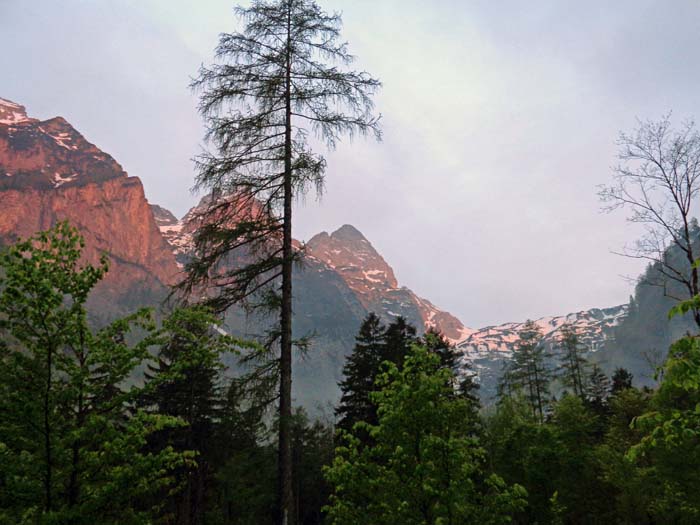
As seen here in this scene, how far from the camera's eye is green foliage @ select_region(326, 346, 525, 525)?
816 centimetres

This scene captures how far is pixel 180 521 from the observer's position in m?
25.1

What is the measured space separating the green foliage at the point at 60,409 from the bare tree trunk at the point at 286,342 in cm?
400

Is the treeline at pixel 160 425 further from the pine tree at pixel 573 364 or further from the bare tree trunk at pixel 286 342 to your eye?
the pine tree at pixel 573 364

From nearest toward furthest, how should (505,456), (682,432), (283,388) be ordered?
(682,432) → (283,388) → (505,456)

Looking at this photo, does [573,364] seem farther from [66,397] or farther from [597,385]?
[66,397]

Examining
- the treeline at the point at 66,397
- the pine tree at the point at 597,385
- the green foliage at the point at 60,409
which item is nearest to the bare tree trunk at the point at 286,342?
the treeline at the point at 66,397

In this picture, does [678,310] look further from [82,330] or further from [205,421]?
[205,421]

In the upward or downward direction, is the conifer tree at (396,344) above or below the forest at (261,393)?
above

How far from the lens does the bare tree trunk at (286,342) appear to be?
9.55m

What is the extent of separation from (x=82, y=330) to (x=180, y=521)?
2432 cm

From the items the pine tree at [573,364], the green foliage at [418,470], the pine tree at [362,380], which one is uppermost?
the pine tree at [573,364]

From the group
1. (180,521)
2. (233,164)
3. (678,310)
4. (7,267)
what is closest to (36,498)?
(7,267)

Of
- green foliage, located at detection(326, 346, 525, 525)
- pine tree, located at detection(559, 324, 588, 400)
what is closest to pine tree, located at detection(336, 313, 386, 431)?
green foliage, located at detection(326, 346, 525, 525)

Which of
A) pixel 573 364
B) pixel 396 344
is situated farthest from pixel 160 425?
pixel 573 364
